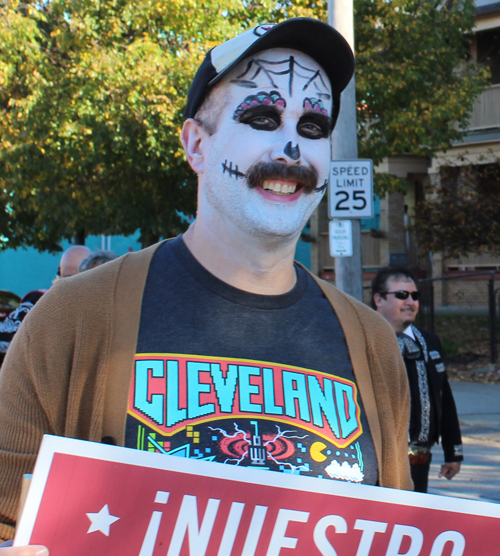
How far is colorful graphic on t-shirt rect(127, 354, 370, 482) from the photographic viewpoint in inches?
57.9

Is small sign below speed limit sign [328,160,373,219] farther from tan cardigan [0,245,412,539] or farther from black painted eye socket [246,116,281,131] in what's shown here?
tan cardigan [0,245,412,539]

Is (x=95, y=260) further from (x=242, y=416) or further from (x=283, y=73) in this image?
(x=242, y=416)

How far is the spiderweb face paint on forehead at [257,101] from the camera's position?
1.66 meters

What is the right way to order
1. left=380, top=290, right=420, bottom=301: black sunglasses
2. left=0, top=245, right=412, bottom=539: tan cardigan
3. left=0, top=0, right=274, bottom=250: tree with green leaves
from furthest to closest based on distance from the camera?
1. left=0, top=0, right=274, bottom=250: tree with green leaves
2. left=380, top=290, right=420, bottom=301: black sunglasses
3. left=0, top=245, right=412, bottom=539: tan cardigan

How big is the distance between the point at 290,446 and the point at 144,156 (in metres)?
12.8

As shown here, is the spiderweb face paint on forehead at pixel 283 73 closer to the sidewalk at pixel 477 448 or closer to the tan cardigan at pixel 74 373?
the tan cardigan at pixel 74 373

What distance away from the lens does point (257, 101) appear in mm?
1662

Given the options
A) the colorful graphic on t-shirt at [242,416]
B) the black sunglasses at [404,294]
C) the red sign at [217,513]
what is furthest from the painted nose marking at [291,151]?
the black sunglasses at [404,294]

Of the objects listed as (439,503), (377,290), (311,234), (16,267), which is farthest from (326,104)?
(16,267)

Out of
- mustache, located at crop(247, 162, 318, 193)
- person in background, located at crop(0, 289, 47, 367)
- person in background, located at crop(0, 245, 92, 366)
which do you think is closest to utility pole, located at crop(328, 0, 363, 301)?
person in background, located at crop(0, 245, 92, 366)

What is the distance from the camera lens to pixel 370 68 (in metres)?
14.1

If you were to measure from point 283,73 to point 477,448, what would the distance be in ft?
24.0

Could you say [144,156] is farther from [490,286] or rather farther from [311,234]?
[311,234]

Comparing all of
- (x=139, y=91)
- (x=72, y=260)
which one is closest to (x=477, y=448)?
(x=72, y=260)
